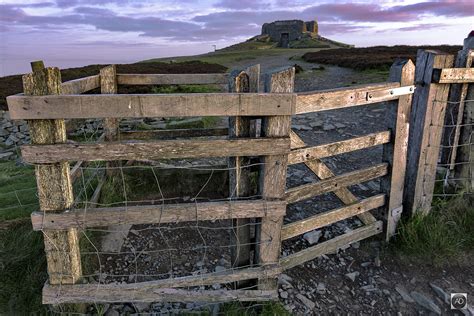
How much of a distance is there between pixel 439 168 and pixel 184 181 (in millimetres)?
3924

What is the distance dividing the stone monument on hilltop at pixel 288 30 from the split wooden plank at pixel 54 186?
2281 inches

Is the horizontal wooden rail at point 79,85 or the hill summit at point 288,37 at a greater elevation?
the hill summit at point 288,37

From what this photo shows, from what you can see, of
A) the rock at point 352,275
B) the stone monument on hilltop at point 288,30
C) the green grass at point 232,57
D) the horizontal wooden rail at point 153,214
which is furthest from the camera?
the stone monument on hilltop at point 288,30

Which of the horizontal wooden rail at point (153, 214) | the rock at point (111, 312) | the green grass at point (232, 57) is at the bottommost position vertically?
the rock at point (111, 312)

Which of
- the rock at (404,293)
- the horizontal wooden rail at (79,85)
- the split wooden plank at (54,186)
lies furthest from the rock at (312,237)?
the horizontal wooden rail at (79,85)

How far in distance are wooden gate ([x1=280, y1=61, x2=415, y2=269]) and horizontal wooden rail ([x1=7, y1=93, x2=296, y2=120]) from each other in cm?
51

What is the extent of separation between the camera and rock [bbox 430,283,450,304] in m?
4.16

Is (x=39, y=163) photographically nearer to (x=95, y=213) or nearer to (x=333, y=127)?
(x=95, y=213)

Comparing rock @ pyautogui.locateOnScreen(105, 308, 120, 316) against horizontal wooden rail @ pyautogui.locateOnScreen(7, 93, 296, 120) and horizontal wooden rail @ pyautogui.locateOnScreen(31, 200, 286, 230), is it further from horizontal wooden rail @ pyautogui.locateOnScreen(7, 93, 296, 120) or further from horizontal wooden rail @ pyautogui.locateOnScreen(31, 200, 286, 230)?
horizontal wooden rail @ pyautogui.locateOnScreen(7, 93, 296, 120)

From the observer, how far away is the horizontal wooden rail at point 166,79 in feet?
20.0

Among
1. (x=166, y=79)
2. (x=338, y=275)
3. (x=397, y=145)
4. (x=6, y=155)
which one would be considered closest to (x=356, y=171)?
(x=397, y=145)

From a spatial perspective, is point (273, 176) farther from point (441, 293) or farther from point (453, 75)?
point (453, 75)

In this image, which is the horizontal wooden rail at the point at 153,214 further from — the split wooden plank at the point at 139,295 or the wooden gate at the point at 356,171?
the split wooden plank at the point at 139,295

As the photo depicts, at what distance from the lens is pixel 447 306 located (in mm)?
4109
